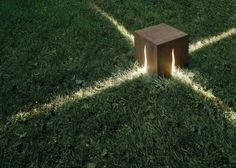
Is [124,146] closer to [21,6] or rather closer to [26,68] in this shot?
[26,68]

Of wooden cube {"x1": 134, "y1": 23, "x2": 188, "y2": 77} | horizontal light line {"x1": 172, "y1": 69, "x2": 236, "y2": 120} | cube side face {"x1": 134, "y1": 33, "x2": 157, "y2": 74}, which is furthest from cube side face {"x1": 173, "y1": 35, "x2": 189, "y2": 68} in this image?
cube side face {"x1": 134, "y1": 33, "x2": 157, "y2": 74}

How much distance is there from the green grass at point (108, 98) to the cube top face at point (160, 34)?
0.47 metres

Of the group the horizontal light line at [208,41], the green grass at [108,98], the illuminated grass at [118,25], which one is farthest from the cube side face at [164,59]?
the illuminated grass at [118,25]

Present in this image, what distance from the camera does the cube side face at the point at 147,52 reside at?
12.7ft

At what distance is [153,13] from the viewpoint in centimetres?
560

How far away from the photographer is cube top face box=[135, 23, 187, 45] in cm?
386

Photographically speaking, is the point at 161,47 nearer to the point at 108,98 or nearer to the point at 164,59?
the point at 164,59

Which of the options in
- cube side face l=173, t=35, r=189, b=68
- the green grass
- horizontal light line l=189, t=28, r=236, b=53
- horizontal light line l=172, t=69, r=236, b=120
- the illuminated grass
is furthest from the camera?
the illuminated grass

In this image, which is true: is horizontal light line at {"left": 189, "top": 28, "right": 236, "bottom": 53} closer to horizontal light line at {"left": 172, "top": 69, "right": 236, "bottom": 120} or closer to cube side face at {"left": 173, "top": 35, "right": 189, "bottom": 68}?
cube side face at {"left": 173, "top": 35, "right": 189, "bottom": 68}

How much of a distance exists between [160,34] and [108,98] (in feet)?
3.35

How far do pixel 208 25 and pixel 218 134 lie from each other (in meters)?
2.45

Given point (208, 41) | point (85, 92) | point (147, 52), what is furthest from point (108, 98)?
point (208, 41)

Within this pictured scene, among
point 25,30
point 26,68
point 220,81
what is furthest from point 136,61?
point 25,30

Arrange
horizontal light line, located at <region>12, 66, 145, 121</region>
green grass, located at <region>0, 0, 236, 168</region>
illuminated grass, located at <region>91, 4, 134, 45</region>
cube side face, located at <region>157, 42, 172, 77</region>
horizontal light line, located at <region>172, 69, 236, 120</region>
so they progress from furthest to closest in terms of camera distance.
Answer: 1. illuminated grass, located at <region>91, 4, 134, 45</region>
2. cube side face, located at <region>157, 42, 172, 77</region>
3. horizontal light line, located at <region>12, 66, 145, 121</region>
4. horizontal light line, located at <region>172, 69, 236, 120</region>
5. green grass, located at <region>0, 0, 236, 168</region>
